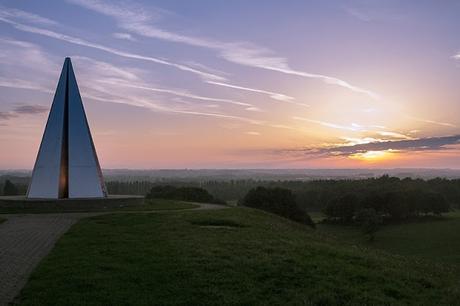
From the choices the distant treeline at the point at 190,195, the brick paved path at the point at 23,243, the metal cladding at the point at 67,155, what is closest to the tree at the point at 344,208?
the distant treeline at the point at 190,195

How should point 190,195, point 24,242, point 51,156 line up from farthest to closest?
point 190,195 < point 51,156 < point 24,242

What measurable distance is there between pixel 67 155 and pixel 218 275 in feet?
58.7

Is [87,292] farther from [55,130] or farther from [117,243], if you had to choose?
[55,130]

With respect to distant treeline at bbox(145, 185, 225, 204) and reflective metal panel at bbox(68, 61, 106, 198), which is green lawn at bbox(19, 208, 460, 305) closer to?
reflective metal panel at bbox(68, 61, 106, 198)

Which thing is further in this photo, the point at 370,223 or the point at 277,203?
the point at 370,223

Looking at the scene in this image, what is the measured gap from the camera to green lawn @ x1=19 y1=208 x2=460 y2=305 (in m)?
7.47

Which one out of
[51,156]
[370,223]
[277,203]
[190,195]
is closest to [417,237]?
[370,223]

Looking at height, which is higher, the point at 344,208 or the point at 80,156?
the point at 80,156

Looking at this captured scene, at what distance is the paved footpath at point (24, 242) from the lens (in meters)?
8.36

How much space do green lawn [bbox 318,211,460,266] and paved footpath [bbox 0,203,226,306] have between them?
70.8 feet

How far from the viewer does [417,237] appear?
45.3m

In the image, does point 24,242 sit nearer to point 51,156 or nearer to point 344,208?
point 51,156

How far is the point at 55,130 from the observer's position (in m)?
24.5

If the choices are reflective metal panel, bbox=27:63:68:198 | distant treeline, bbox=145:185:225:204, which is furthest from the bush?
reflective metal panel, bbox=27:63:68:198
